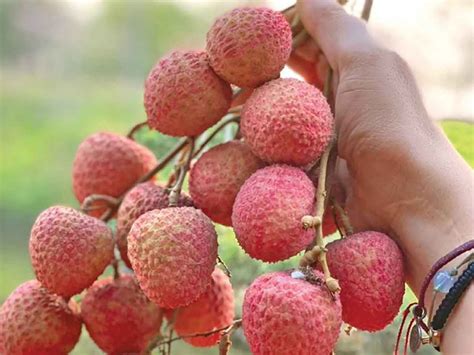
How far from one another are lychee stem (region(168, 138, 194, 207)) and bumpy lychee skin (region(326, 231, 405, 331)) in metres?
0.17

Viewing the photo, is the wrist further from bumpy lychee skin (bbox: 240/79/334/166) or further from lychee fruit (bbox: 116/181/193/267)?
lychee fruit (bbox: 116/181/193/267)

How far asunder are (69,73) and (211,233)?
127 inches

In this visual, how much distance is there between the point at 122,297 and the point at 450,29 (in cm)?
138

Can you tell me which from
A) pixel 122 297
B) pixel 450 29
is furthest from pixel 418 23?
pixel 122 297

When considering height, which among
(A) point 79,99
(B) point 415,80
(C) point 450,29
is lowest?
(A) point 79,99

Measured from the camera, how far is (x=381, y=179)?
35.1 inches

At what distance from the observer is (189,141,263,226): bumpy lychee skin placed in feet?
2.67

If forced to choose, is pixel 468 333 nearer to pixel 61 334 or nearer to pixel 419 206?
pixel 419 206

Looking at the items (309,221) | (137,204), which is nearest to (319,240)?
(309,221)

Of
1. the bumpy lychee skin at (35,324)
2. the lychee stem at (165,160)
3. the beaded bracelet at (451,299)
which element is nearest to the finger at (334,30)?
the lychee stem at (165,160)

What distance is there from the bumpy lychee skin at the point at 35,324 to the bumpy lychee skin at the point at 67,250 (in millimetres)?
39

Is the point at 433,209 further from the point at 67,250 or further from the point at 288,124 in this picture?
the point at 67,250

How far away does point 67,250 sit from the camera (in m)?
0.84

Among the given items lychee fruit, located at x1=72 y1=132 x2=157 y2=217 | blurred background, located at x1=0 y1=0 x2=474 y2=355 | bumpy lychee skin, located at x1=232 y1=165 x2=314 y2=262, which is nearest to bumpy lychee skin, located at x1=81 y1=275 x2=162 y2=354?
lychee fruit, located at x1=72 y1=132 x2=157 y2=217
